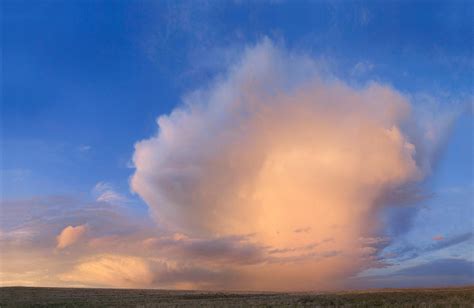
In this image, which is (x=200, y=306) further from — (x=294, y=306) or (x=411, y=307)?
(x=411, y=307)

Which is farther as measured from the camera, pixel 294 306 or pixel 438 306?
pixel 294 306

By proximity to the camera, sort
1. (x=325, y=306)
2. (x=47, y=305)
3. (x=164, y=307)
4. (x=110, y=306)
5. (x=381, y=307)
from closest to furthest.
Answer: (x=381, y=307) < (x=325, y=306) < (x=164, y=307) < (x=110, y=306) < (x=47, y=305)

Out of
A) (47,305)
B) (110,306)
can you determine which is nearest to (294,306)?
(110,306)

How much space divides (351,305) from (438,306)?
8074 millimetres

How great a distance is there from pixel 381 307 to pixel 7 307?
45.3 metres

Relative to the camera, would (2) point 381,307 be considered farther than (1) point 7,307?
No

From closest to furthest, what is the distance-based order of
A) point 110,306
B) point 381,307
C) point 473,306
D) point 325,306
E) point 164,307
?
1. point 473,306
2. point 381,307
3. point 325,306
4. point 164,307
5. point 110,306

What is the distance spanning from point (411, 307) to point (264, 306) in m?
15.2

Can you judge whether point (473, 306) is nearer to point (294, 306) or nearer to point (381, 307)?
point (381, 307)

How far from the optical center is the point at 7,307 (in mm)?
54531

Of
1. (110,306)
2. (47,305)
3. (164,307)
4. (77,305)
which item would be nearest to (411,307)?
(164,307)

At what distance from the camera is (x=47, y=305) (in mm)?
56562

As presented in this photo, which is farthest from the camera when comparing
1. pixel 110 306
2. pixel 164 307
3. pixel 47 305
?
pixel 47 305

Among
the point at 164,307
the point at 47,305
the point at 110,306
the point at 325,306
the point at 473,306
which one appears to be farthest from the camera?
the point at 47,305
